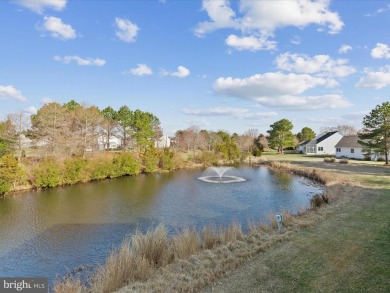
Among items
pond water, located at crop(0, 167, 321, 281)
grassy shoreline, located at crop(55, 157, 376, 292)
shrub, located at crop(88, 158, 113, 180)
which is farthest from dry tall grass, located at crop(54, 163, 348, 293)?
shrub, located at crop(88, 158, 113, 180)

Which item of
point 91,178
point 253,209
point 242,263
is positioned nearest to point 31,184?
point 91,178

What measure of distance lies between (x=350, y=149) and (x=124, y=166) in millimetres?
39115

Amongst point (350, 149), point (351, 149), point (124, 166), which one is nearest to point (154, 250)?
point (124, 166)

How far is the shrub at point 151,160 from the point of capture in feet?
139

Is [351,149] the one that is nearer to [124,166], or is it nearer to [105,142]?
[124,166]

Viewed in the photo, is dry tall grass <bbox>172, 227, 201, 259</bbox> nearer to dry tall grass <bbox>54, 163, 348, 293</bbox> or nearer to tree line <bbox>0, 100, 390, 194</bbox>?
dry tall grass <bbox>54, 163, 348, 293</bbox>

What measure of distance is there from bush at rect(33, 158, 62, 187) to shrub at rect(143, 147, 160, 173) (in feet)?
45.3

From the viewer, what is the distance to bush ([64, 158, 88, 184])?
104 ft

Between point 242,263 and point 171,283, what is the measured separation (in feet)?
7.35

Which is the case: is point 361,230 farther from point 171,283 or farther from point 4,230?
point 4,230

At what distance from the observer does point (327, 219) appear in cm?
1209

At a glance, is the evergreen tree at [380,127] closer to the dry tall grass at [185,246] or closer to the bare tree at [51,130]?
the dry tall grass at [185,246]

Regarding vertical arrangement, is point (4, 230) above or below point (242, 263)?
below

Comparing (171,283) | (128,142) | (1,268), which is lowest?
(1,268)
